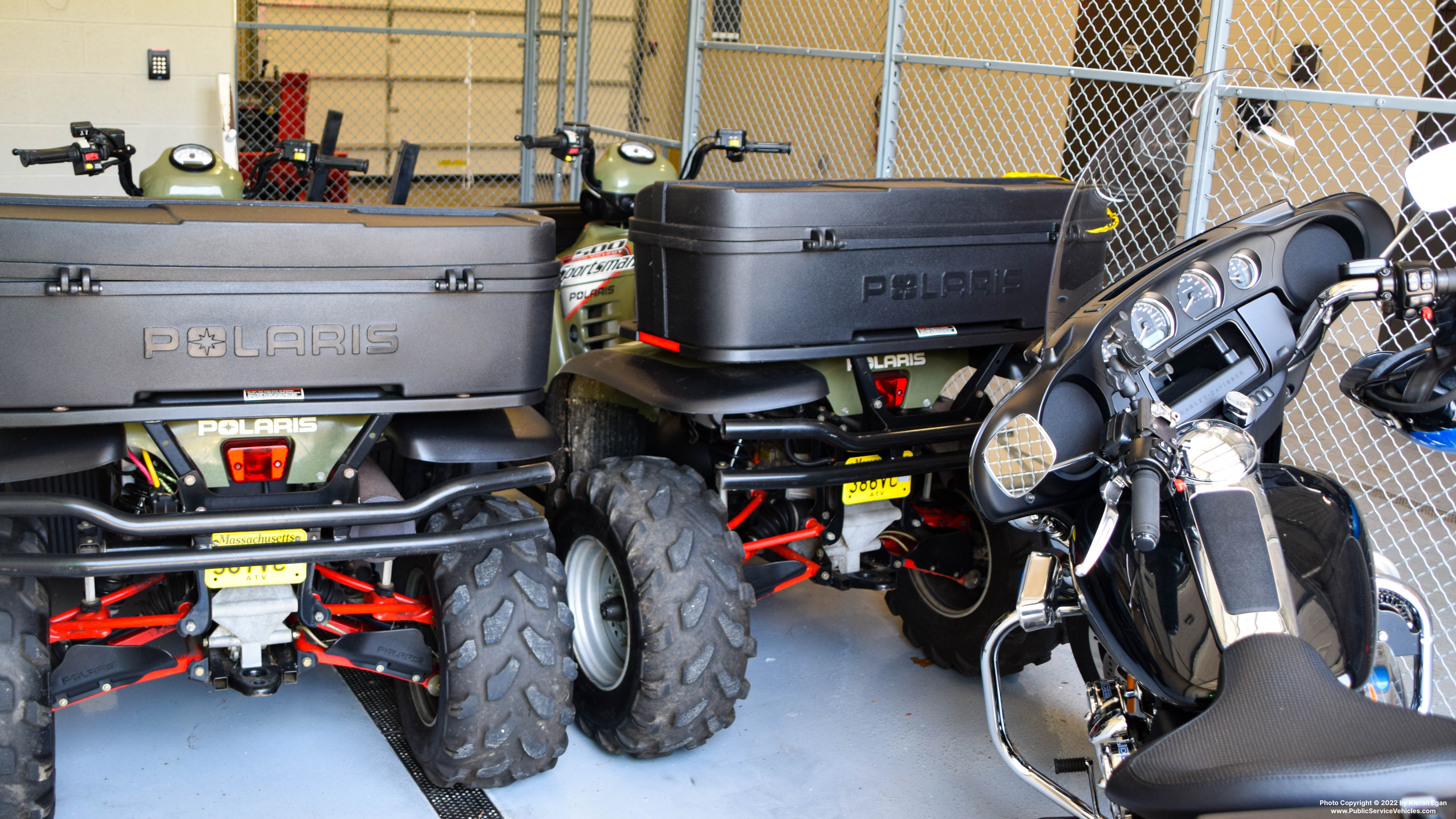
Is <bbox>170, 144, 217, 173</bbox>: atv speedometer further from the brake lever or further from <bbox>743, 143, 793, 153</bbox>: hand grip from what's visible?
the brake lever

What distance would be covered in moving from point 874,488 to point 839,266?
63 cm

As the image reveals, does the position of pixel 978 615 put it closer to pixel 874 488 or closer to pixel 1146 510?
pixel 874 488

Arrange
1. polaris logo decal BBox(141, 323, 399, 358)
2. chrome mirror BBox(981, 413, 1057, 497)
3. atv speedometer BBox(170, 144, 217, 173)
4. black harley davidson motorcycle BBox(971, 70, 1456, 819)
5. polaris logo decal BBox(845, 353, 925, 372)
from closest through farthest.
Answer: black harley davidson motorcycle BBox(971, 70, 1456, 819)
chrome mirror BBox(981, 413, 1057, 497)
polaris logo decal BBox(141, 323, 399, 358)
polaris logo decal BBox(845, 353, 925, 372)
atv speedometer BBox(170, 144, 217, 173)

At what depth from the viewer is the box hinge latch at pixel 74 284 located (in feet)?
6.64

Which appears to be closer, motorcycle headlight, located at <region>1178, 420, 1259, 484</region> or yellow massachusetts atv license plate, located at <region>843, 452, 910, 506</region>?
motorcycle headlight, located at <region>1178, 420, 1259, 484</region>

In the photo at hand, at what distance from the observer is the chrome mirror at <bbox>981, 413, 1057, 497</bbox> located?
197 cm

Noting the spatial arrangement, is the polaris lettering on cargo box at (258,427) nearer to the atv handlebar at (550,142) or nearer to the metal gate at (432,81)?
the atv handlebar at (550,142)

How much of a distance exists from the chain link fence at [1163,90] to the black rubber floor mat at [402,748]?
2079 mm

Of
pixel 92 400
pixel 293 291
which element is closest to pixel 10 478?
pixel 92 400

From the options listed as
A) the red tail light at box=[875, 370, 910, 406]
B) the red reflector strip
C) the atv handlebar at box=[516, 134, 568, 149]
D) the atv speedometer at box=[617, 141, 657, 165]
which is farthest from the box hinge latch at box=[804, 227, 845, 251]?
the atv handlebar at box=[516, 134, 568, 149]

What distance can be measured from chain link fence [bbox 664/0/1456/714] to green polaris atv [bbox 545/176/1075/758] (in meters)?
0.65

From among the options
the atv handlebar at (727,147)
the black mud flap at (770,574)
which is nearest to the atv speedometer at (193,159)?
the atv handlebar at (727,147)

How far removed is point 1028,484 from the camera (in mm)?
1998

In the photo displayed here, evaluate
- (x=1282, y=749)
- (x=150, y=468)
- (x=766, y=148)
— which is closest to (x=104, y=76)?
(x=766, y=148)
